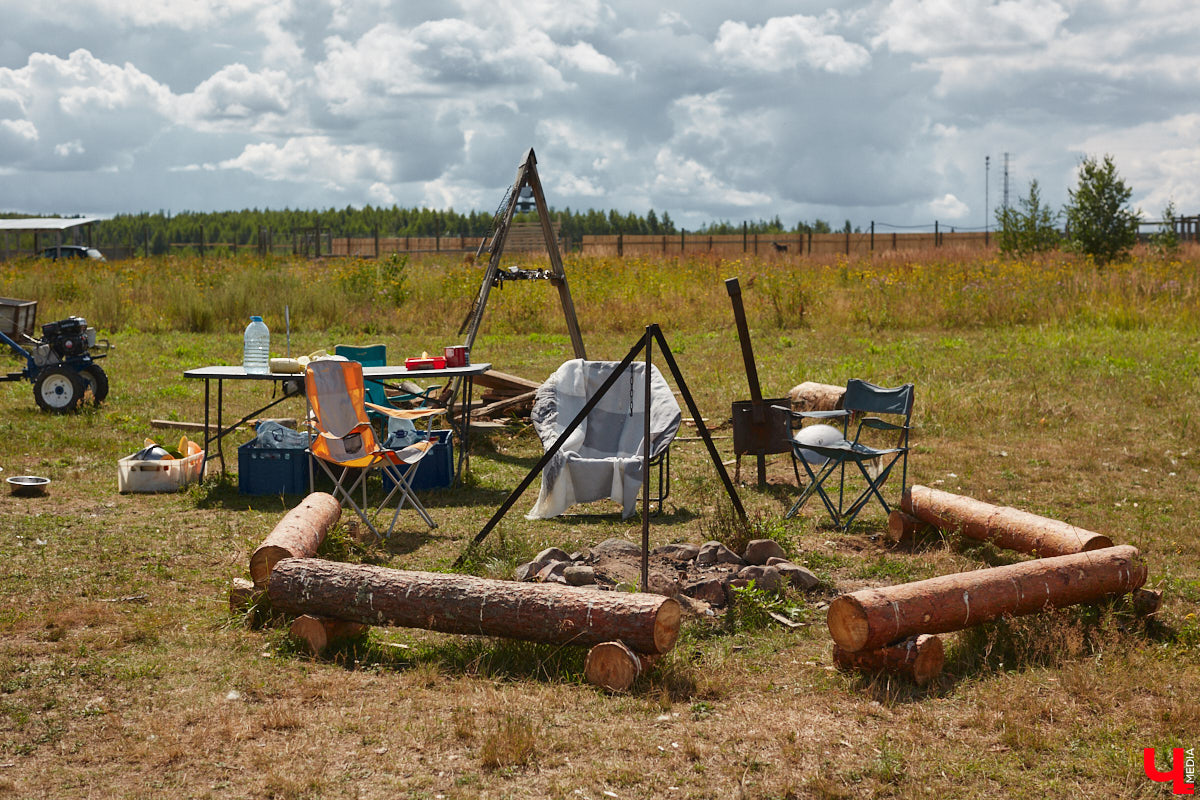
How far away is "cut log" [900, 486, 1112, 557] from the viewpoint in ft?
17.2

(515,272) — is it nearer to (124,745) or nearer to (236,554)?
(236,554)

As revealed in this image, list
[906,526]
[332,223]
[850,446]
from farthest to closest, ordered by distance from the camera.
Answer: [332,223], [850,446], [906,526]

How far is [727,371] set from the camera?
12.7 meters

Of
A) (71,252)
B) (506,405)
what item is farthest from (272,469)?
(71,252)

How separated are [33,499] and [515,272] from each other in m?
4.12

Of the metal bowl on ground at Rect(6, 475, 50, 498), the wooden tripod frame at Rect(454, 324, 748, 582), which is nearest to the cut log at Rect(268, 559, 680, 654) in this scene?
the wooden tripod frame at Rect(454, 324, 748, 582)

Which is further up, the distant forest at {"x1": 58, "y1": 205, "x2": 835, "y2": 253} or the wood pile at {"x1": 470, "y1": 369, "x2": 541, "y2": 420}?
the distant forest at {"x1": 58, "y1": 205, "x2": 835, "y2": 253}

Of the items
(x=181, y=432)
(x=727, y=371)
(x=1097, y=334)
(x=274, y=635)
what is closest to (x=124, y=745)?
(x=274, y=635)

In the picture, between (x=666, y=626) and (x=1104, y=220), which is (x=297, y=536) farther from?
(x=1104, y=220)

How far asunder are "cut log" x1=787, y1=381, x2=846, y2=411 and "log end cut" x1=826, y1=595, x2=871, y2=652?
5409 mm

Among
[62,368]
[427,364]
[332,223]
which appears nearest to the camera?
[427,364]

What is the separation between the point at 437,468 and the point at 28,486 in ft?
9.38

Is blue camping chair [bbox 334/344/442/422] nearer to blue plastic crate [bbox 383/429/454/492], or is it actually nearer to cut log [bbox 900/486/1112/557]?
blue plastic crate [bbox 383/429/454/492]

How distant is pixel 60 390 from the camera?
10289mm
